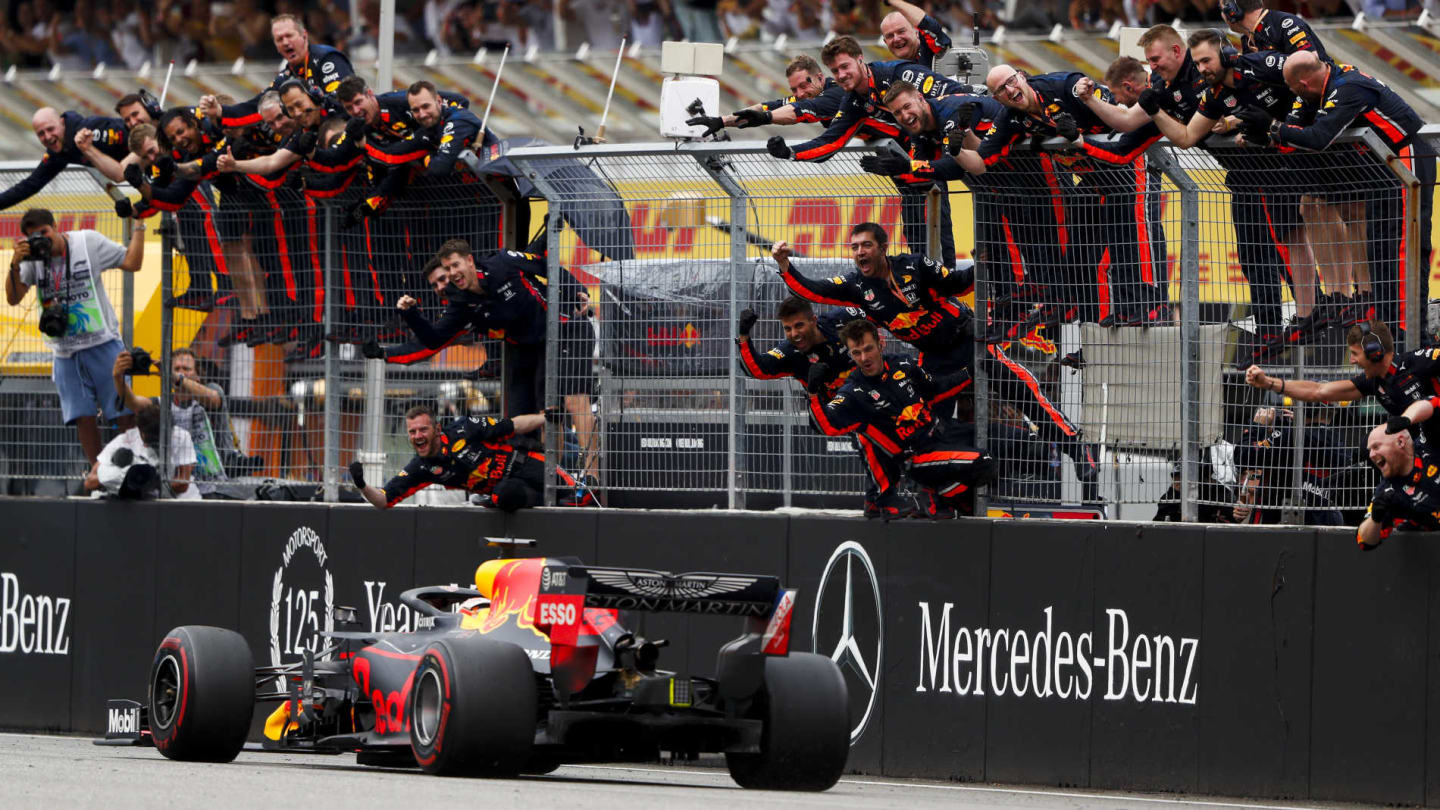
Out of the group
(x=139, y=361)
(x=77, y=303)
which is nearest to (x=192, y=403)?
(x=139, y=361)

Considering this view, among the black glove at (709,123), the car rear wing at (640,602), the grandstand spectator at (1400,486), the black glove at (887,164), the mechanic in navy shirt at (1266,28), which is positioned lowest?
the car rear wing at (640,602)

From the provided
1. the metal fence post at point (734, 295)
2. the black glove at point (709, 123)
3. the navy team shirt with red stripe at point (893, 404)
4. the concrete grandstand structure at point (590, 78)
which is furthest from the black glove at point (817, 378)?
the concrete grandstand structure at point (590, 78)

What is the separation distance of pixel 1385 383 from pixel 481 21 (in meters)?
15.1

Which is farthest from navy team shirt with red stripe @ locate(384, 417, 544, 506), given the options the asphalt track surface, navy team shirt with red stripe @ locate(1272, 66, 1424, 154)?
navy team shirt with red stripe @ locate(1272, 66, 1424, 154)

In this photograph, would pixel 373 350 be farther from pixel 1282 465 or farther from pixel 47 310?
pixel 1282 465

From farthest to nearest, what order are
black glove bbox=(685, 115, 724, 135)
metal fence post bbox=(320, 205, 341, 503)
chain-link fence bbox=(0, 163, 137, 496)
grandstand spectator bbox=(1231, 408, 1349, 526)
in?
chain-link fence bbox=(0, 163, 137, 496), metal fence post bbox=(320, 205, 341, 503), black glove bbox=(685, 115, 724, 135), grandstand spectator bbox=(1231, 408, 1349, 526)

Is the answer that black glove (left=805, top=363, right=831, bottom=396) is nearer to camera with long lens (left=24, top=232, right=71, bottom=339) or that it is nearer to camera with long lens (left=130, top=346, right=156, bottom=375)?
camera with long lens (left=130, top=346, right=156, bottom=375)

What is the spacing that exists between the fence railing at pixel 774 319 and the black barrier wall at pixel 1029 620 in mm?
291

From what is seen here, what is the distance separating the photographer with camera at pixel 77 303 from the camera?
14.8 metres

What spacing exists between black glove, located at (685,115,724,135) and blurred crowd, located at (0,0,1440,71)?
5758 millimetres

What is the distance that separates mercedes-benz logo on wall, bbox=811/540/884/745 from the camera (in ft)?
41.0

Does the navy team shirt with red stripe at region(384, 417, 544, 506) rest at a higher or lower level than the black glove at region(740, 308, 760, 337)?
lower

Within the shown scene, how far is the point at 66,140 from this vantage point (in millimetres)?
14914

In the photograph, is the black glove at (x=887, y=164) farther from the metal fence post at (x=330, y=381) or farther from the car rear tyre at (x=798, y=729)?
the metal fence post at (x=330, y=381)
